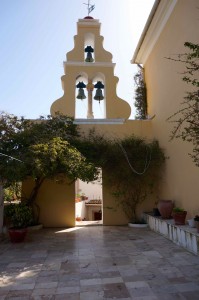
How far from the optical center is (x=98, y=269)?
15.1 ft

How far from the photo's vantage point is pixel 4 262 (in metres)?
5.17

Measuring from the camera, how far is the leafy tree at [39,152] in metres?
6.84

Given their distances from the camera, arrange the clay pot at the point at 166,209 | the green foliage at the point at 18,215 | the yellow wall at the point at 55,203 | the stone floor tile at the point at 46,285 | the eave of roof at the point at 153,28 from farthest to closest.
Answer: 1. the yellow wall at the point at 55,203
2. the eave of roof at the point at 153,28
3. the clay pot at the point at 166,209
4. the green foliage at the point at 18,215
5. the stone floor tile at the point at 46,285

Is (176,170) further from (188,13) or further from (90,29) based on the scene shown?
(90,29)

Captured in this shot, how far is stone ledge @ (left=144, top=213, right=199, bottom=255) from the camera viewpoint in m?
5.41

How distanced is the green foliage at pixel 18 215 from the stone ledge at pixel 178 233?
3752 mm

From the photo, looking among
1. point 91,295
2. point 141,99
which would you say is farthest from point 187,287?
point 141,99

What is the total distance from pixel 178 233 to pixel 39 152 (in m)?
3.97

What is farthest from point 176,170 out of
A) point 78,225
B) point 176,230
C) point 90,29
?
point 90,29

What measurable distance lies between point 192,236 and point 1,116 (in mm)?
6662

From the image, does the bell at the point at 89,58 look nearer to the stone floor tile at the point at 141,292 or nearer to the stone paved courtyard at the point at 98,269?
the stone paved courtyard at the point at 98,269

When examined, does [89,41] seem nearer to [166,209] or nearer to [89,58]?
[89,58]

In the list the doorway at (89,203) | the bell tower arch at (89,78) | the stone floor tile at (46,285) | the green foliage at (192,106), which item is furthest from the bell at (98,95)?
the stone floor tile at (46,285)

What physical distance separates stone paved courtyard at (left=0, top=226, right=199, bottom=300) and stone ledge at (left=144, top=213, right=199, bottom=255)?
15cm
